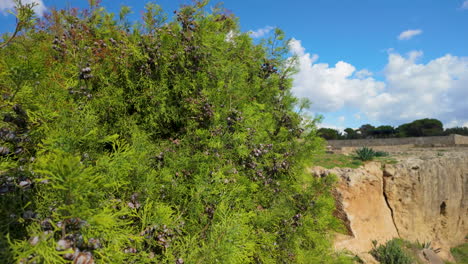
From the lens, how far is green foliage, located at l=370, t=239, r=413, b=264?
693 centimetres

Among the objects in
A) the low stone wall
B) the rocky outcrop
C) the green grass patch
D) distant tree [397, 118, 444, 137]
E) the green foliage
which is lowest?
the green foliage

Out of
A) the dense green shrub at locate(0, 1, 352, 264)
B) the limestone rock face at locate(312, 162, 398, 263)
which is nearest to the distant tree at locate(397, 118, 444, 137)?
the limestone rock face at locate(312, 162, 398, 263)

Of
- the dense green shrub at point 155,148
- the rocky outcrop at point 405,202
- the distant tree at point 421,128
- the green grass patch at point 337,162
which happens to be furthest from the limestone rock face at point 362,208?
the distant tree at point 421,128

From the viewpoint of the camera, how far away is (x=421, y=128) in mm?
62312

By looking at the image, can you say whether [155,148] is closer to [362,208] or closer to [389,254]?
[362,208]

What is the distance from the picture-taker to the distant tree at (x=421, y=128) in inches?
2371

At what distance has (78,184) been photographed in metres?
1.19

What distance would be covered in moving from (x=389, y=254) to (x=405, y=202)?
2572mm

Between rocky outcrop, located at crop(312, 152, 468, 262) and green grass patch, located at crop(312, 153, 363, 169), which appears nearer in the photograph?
rocky outcrop, located at crop(312, 152, 468, 262)

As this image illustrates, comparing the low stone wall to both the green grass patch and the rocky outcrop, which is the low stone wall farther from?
the green grass patch

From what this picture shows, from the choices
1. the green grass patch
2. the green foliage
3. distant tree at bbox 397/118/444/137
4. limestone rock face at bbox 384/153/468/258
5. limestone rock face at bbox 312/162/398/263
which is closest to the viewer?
limestone rock face at bbox 312/162/398/263

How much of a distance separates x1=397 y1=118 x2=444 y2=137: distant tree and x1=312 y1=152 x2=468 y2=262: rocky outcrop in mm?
55337

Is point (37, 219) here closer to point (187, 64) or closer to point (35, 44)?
point (187, 64)

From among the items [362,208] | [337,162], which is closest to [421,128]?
[337,162]
